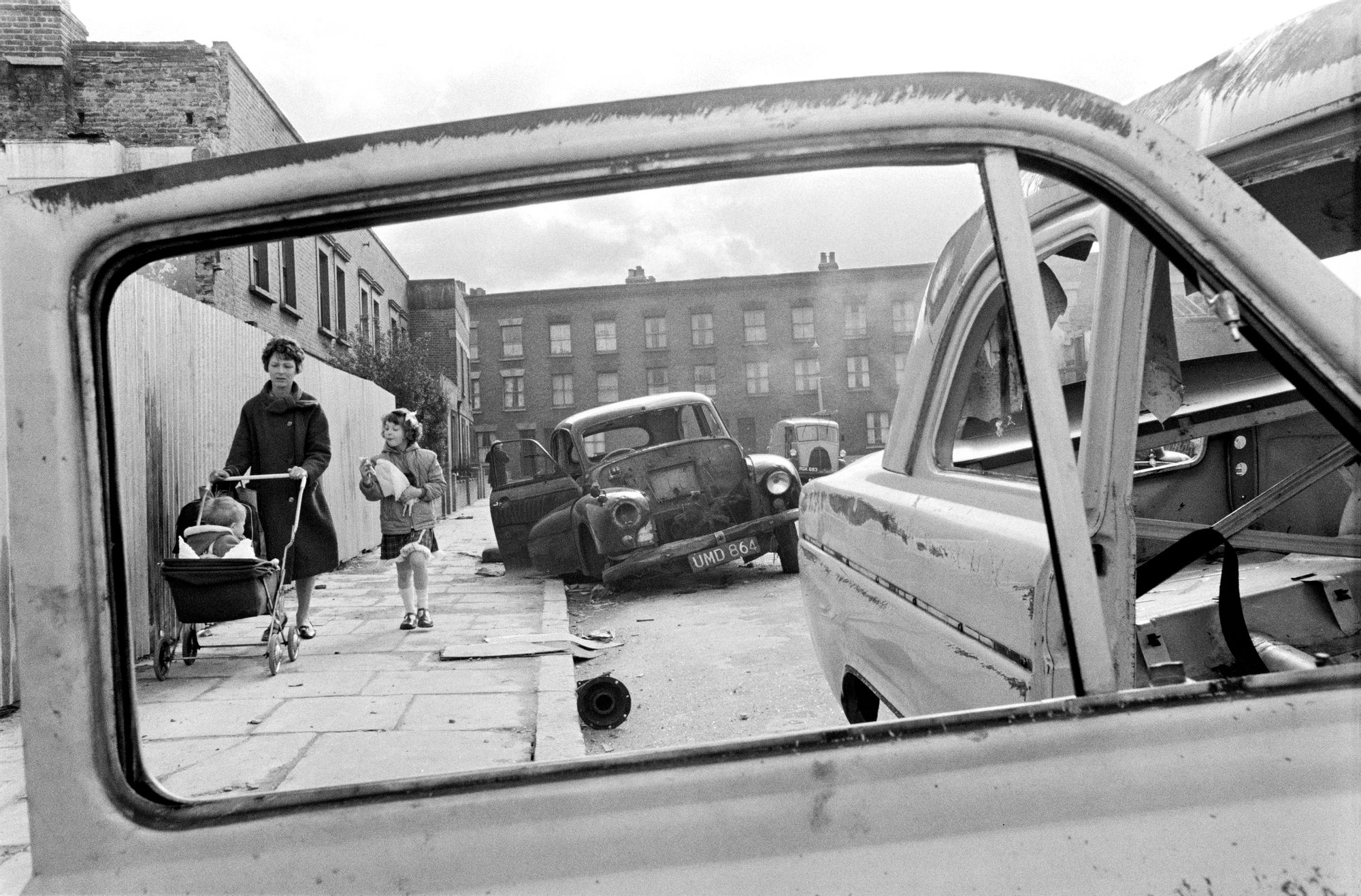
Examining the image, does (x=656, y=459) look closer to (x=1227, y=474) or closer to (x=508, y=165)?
(x=1227, y=474)

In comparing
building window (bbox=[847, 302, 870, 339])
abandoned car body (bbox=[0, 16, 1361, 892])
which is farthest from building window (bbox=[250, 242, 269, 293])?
abandoned car body (bbox=[0, 16, 1361, 892])

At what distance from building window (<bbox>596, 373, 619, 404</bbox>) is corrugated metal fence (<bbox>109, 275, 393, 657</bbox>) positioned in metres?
2.47

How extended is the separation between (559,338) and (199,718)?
5055 millimetres

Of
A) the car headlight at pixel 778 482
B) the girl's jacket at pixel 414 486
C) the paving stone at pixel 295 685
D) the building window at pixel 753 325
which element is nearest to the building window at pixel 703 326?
the building window at pixel 753 325

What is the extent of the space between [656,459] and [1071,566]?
862 cm

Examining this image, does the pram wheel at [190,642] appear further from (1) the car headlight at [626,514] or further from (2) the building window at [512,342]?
(2) the building window at [512,342]

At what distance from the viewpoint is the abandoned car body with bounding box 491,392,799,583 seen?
8.87 metres

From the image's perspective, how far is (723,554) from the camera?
29.3 ft

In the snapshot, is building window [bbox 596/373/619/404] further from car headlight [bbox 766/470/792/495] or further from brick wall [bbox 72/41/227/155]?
brick wall [bbox 72/41/227/155]

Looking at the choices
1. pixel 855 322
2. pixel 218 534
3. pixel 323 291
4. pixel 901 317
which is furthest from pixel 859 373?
pixel 323 291

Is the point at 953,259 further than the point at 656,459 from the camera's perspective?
No

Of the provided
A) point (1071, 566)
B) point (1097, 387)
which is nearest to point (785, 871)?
point (1071, 566)

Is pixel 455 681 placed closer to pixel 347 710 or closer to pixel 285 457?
pixel 347 710

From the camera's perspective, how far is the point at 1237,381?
2418 mm
